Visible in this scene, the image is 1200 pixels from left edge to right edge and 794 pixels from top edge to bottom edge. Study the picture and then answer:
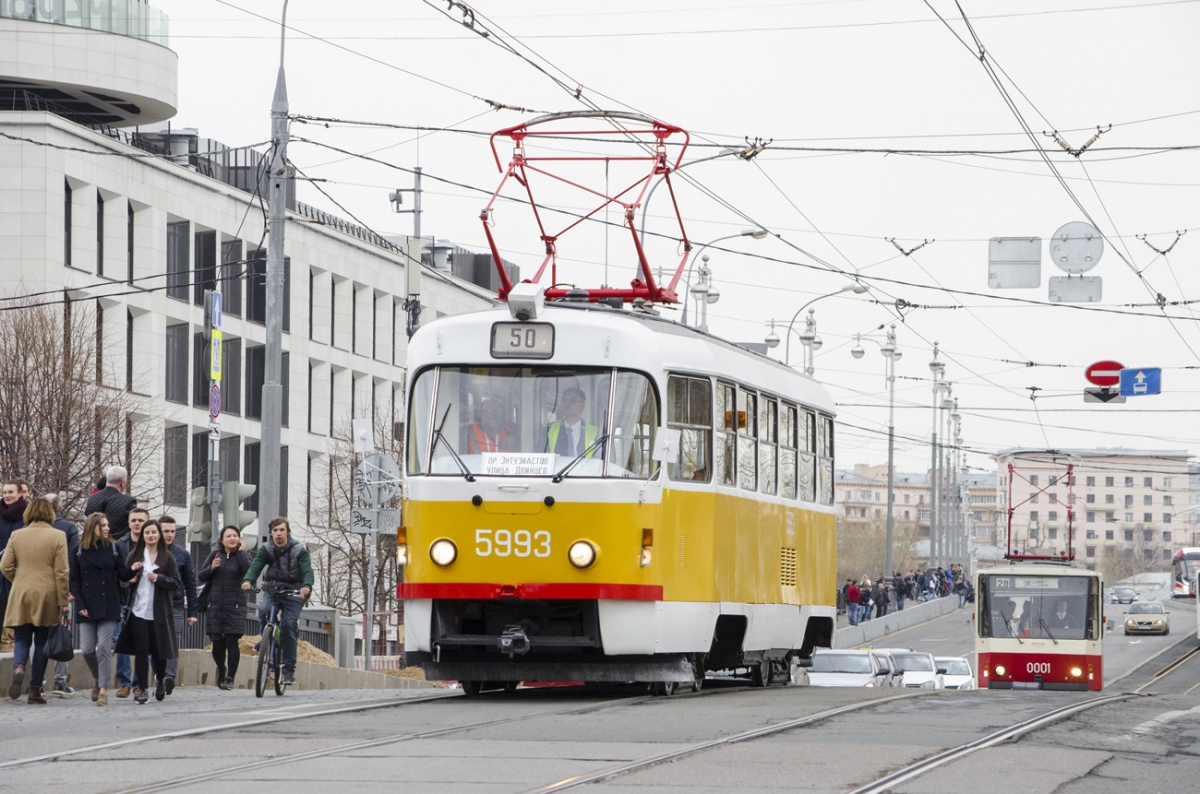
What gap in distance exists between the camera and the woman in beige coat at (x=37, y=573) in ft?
51.6

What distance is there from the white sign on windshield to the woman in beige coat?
3.44 meters

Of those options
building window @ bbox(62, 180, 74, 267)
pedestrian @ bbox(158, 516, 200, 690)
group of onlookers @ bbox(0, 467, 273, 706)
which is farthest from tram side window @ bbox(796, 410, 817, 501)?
building window @ bbox(62, 180, 74, 267)

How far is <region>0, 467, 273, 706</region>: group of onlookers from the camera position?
15.8 m

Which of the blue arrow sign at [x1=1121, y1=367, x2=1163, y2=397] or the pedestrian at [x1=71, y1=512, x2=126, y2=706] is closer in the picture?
the pedestrian at [x1=71, y1=512, x2=126, y2=706]

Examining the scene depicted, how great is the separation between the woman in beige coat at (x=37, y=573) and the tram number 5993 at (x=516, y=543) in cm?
339

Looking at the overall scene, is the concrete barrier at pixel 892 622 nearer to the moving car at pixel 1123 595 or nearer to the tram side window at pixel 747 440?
the moving car at pixel 1123 595

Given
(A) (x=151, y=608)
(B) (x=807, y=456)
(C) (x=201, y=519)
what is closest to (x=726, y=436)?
(B) (x=807, y=456)

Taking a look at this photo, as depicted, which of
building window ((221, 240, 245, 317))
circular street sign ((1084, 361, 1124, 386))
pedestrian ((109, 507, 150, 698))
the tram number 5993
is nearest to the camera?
the tram number 5993

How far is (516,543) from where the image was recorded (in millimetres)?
15508

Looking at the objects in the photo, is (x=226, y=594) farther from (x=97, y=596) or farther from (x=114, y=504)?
(x=97, y=596)

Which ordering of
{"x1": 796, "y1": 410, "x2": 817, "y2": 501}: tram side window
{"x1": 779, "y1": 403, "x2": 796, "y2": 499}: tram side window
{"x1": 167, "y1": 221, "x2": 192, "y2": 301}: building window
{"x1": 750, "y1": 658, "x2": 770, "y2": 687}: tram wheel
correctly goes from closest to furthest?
{"x1": 779, "y1": 403, "x2": 796, "y2": 499}: tram side window < {"x1": 750, "y1": 658, "x2": 770, "y2": 687}: tram wheel < {"x1": 796, "y1": 410, "x2": 817, "y2": 501}: tram side window < {"x1": 167, "y1": 221, "x2": 192, "y2": 301}: building window

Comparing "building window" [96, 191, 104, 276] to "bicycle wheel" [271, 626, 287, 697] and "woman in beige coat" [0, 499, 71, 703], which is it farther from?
"woman in beige coat" [0, 499, 71, 703]

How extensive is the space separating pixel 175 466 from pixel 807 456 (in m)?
31.9

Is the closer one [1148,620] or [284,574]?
[284,574]
